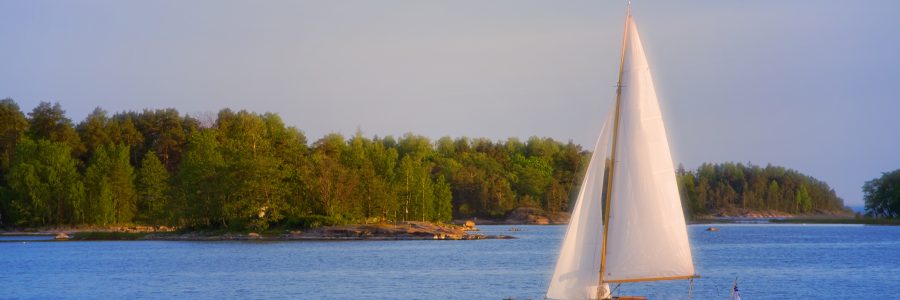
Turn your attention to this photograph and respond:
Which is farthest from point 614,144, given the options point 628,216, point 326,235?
point 326,235

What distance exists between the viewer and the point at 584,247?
92.9ft

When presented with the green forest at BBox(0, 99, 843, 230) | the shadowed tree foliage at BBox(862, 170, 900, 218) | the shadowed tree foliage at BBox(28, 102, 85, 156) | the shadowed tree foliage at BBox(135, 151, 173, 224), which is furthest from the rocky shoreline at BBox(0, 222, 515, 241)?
the shadowed tree foliage at BBox(862, 170, 900, 218)

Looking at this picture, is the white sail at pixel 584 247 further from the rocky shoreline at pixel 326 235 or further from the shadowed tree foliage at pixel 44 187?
the shadowed tree foliage at pixel 44 187

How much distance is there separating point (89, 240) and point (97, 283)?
170 feet

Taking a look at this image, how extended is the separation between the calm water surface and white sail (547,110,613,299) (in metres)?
18.4

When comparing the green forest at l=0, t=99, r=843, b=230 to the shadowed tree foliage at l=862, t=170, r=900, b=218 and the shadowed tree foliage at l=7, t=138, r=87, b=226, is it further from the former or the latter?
the shadowed tree foliage at l=862, t=170, r=900, b=218

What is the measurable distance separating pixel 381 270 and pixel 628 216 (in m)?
38.7

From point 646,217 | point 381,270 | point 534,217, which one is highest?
point 534,217

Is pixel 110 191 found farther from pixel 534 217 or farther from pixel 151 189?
pixel 534 217

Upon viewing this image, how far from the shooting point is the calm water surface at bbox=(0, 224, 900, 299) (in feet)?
170

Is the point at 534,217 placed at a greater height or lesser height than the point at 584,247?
greater

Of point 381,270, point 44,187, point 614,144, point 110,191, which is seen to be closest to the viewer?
point 614,144

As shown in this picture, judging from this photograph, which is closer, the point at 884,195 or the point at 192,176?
the point at 192,176

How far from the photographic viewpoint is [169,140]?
474 feet
